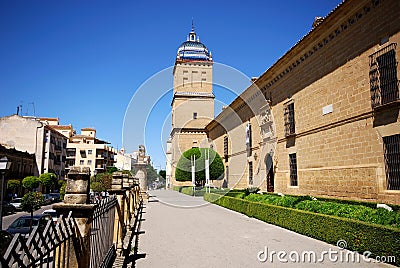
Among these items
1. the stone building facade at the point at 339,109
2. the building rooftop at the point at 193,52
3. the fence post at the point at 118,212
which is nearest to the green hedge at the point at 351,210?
the stone building facade at the point at 339,109

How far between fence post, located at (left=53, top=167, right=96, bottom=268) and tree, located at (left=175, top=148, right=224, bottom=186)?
25.6 m

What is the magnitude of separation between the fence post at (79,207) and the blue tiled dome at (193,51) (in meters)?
47.0

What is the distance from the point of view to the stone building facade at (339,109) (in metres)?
9.09

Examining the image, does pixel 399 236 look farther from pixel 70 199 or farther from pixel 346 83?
pixel 346 83

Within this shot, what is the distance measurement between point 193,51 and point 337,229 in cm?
4531

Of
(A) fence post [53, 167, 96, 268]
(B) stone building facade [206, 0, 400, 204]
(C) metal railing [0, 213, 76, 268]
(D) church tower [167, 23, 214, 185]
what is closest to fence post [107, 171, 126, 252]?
(A) fence post [53, 167, 96, 268]

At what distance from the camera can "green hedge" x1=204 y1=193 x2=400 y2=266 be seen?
6044 mm

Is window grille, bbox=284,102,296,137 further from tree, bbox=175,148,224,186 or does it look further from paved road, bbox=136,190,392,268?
tree, bbox=175,148,224,186

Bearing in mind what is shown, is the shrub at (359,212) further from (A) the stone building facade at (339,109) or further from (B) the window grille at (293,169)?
(B) the window grille at (293,169)

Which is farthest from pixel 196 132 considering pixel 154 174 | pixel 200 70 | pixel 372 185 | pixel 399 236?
pixel 154 174

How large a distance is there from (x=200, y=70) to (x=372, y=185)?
134 feet

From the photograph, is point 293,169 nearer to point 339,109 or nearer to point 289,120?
point 289,120

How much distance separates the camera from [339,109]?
38.3ft

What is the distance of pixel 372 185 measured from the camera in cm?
962
